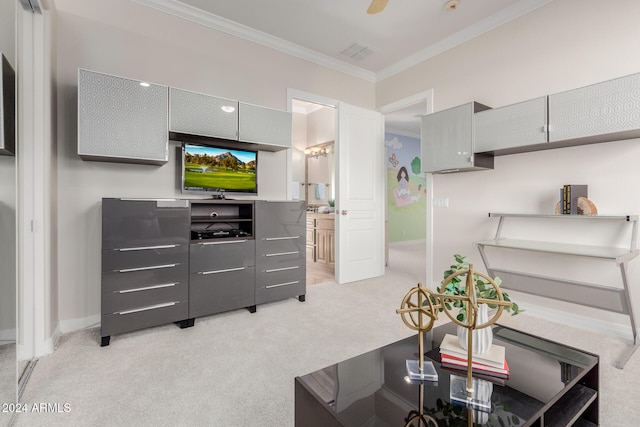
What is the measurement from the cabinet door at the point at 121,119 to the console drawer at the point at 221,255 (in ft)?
2.76

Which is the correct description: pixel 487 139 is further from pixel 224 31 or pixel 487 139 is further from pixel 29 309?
pixel 29 309

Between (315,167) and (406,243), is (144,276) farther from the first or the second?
(406,243)

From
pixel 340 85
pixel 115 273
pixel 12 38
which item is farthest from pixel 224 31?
pixel 115 273

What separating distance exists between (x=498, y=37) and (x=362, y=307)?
3139mm

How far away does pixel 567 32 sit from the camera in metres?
2.70

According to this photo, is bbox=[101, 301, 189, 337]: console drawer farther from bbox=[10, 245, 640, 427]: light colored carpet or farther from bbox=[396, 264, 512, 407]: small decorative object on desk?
bbox=[396, 264, 512, 407]: small decorative object on desk

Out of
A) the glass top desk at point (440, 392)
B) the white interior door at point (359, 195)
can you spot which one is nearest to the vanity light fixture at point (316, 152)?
the white interior door at point (359, 195)

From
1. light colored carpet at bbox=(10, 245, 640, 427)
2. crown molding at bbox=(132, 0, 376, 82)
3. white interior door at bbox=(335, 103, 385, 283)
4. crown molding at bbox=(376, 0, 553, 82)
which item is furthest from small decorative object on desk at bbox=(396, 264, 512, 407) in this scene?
crown molding at bbox=(132, 0, 376, 82)

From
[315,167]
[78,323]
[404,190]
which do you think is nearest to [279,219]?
[78,323]

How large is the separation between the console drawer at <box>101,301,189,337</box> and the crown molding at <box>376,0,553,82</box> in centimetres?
391

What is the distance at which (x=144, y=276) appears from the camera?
2.43 metres

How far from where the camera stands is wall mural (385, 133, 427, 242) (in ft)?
24.6

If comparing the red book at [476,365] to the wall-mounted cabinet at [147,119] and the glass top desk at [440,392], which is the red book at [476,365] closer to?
the glass top desk at [440,392]

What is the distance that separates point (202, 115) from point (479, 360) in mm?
2777
